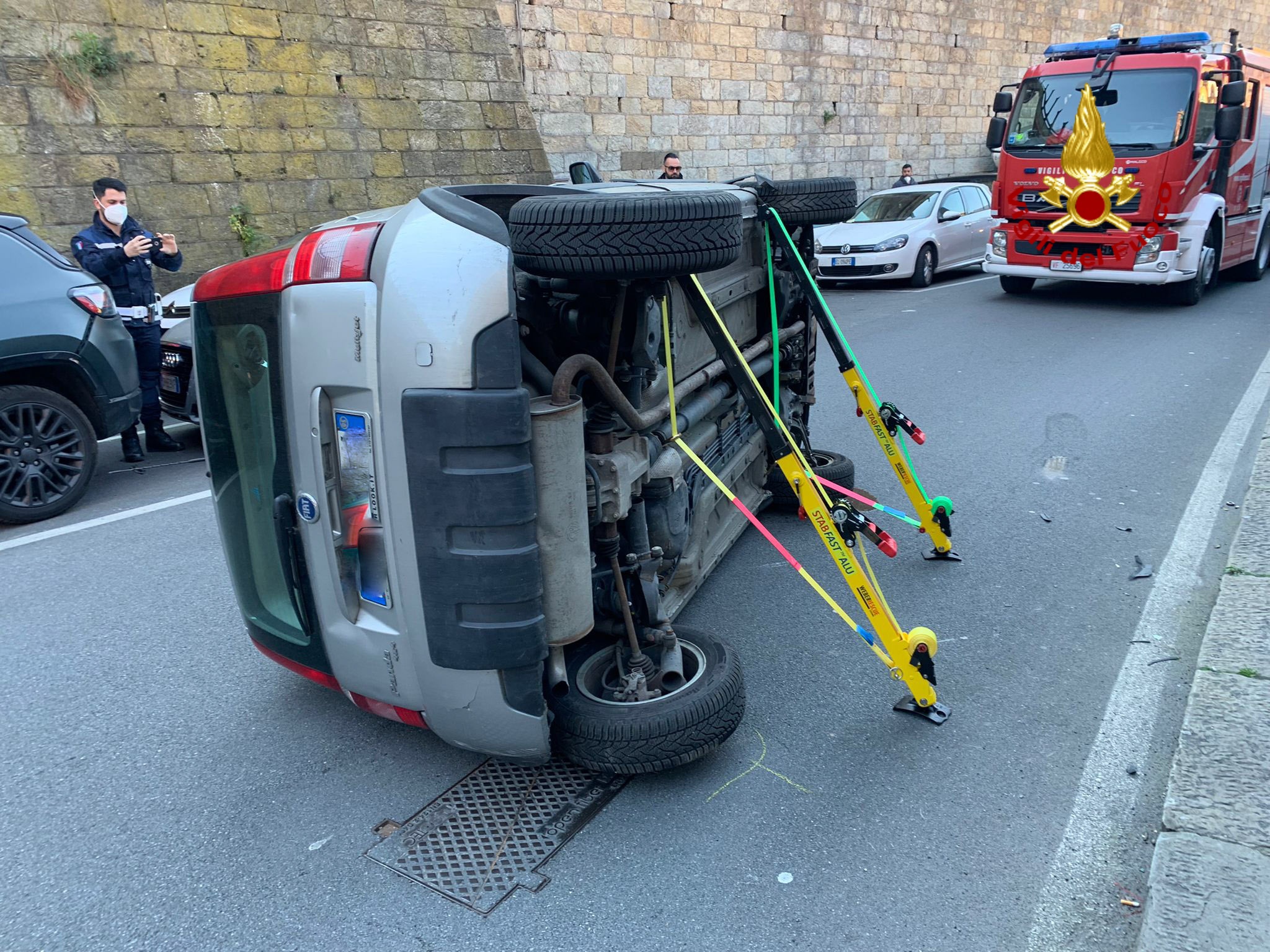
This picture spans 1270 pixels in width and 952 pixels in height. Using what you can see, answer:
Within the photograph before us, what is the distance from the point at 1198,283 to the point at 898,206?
4.79m

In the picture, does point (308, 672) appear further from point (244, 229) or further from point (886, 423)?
point (244, 229)

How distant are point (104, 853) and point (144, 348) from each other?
5.52 metres

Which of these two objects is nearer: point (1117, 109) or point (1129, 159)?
point (1129, 159)

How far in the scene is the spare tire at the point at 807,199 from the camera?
440 centimetres

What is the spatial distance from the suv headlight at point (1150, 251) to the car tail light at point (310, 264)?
1161cm

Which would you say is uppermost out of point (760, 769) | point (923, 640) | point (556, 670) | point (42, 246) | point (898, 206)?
point (42, 246)

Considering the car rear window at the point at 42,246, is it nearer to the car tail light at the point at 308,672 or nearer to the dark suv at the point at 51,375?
the dark suv at the point at 51,375

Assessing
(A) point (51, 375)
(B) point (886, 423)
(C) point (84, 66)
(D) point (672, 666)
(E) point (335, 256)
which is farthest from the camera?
(C) point (84, 66)

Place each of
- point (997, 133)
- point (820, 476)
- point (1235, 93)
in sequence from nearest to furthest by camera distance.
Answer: point (820, 476)
point (1235, 93)
point (997, 133)

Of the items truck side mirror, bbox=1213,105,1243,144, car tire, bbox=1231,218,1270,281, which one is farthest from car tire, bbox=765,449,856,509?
car tire, bbox=1231,218,1270,281

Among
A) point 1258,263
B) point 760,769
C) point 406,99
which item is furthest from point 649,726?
point 1258,263

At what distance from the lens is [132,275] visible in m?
7.41

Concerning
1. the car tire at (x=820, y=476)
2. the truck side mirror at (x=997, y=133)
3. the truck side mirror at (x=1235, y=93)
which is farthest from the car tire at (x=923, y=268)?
the car tire at (x=820, y=476)

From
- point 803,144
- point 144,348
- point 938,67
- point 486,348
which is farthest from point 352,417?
point 938,67
